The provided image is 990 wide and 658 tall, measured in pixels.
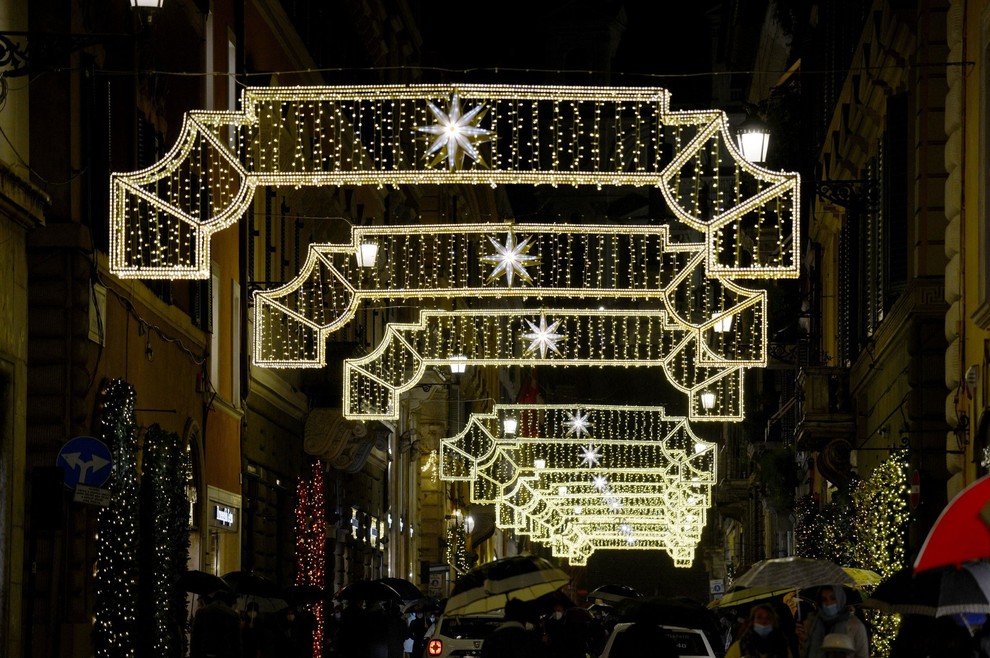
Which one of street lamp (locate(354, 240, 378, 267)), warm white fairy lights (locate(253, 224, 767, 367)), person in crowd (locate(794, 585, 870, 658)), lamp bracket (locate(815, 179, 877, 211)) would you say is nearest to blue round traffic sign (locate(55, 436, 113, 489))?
warm white fairy lights (locate(253, 224, 767, 367))

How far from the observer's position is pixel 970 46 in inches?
846

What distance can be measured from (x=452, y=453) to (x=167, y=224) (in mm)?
32112

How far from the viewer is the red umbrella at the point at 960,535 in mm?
8148

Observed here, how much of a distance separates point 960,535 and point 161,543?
1900 cm

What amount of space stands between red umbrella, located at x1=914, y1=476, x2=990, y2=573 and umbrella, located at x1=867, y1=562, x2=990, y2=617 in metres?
4.07

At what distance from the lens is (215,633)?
21.9m

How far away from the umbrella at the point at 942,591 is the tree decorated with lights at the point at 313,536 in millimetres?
27296

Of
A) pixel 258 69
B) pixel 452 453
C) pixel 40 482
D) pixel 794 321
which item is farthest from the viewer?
pixel 452 453

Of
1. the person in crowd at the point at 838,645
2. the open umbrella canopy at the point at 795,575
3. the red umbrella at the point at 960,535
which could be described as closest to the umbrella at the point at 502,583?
the open umbrella canopy at the point at 795,575

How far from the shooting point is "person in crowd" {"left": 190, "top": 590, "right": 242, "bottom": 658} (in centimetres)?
2189

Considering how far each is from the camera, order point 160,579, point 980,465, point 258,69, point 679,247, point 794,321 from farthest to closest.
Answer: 1. point 794,321
2. point 258,69
3. point 160,579
4. point 679,247
5. point 980,465

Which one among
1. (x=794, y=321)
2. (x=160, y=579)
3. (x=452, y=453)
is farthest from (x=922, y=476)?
(x=452, y=453)

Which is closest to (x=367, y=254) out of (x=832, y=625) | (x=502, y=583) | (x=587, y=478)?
(x=502, y=583)

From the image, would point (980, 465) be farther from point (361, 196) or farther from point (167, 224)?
point (361, 196)
